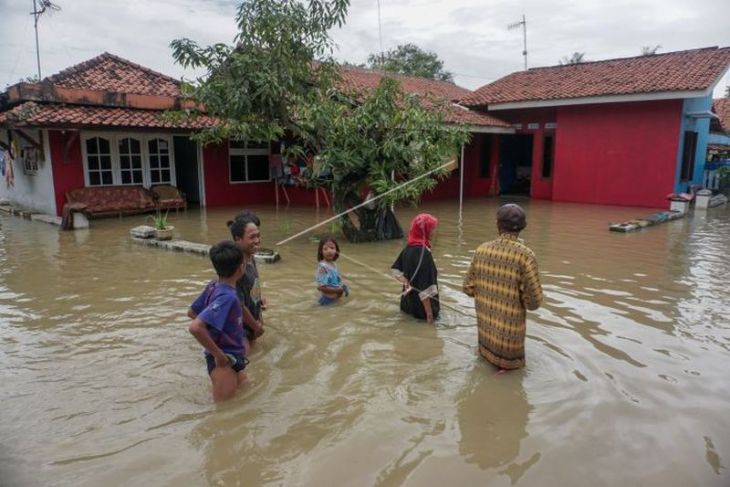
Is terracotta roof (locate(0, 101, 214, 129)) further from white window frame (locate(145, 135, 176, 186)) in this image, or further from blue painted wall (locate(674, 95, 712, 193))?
blue painted wall (locate(674, 95, 712, 193))

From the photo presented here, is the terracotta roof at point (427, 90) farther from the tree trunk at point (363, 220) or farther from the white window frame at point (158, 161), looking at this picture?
the tree trunk at point (363, 220)

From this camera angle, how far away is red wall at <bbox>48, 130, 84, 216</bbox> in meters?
13.2

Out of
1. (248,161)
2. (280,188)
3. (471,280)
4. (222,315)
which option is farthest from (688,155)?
(222,315)

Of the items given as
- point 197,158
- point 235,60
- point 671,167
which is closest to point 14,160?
point 197,158

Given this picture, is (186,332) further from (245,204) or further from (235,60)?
(245,204)

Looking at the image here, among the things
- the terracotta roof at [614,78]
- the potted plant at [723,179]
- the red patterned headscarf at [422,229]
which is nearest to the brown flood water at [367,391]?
the red patterned headscarf at [422,229]

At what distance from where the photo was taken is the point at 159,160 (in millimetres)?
15273

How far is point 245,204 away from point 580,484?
15033 millimetres

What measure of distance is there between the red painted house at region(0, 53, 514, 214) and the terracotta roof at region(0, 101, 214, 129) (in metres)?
0.02

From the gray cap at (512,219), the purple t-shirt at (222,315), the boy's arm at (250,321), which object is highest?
the gray cap at (512,219)

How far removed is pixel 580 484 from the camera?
2.87 metres

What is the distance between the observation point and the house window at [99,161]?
13914 millimetres

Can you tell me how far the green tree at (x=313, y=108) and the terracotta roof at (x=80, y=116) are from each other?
2.75m

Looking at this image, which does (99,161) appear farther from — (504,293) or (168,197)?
(504,293)
